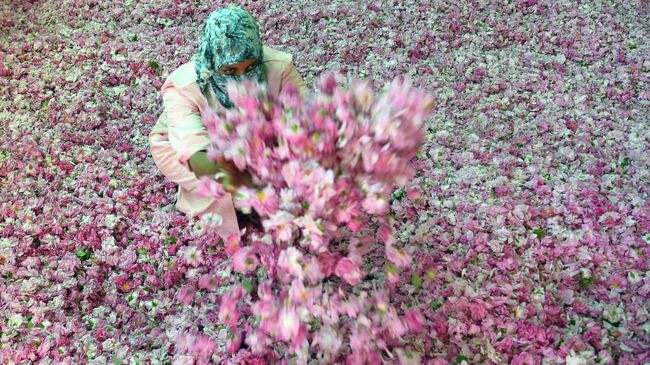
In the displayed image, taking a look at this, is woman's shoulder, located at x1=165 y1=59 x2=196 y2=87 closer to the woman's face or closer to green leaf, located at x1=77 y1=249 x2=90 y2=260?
the woman's face

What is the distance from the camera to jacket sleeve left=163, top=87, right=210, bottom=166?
1.73 meters

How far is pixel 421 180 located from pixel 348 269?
1.19 m

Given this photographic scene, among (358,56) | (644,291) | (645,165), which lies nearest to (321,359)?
(644,291)

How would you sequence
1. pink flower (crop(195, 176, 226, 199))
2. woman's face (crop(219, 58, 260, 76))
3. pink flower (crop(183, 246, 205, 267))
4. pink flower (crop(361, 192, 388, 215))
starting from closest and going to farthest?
pink flower (crop(361, 192, 388, 215)), pink flower (crop(195, 176, 226, 199)), woman's face (crop(219, 58, 260, 76)), pink flower (crop(183, 246, 205, 267))

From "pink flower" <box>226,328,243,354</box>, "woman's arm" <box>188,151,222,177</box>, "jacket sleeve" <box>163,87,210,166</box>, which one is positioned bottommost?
"pink flower" <box>226,328,243,354</box>

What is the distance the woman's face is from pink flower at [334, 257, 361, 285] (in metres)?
0.80

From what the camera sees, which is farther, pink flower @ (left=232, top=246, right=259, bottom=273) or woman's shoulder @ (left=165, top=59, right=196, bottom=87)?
woman's shoulder @ (left=165, top=59, right=196, bottom=87)

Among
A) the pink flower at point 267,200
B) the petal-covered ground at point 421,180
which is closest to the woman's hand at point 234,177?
the pink flower at point 267,200

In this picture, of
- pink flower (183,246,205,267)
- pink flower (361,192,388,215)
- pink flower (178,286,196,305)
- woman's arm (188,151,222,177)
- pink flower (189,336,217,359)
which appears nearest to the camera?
pink flower (361,192,388,215)

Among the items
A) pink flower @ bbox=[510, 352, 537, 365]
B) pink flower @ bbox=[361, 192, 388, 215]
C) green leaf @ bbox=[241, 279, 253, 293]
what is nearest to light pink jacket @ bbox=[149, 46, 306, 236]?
green leaf @ bbox=[241, 279, 253, 293]

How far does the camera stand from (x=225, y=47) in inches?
68.2

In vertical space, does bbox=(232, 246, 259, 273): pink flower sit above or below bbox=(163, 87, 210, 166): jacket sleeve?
→ below

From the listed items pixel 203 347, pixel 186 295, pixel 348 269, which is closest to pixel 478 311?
pixel 348 269

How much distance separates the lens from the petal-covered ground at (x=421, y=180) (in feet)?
6.51
